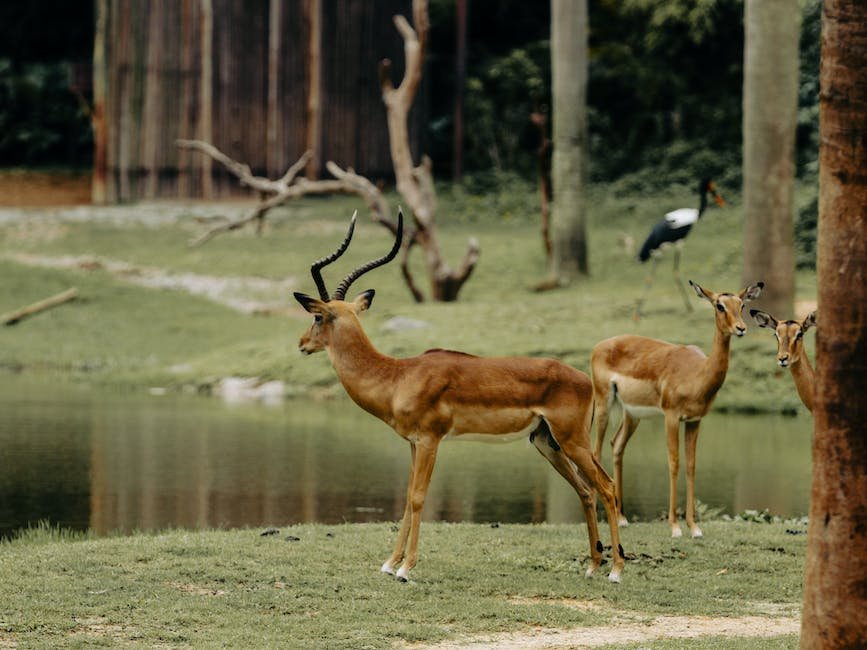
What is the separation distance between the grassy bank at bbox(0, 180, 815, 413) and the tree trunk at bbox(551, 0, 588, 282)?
0.53 metres

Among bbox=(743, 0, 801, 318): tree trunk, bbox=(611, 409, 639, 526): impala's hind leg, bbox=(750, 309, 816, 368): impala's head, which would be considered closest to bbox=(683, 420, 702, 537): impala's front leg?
bbox=(611, 409, 639, 526): impala's hind leg

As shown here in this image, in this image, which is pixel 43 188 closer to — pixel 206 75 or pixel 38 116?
pixel 38 116

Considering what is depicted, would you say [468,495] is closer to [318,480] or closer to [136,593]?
[318,480]

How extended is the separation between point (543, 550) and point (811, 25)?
20.3 m

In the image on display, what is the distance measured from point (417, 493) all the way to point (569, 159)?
16734mm

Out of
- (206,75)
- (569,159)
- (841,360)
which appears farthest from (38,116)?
(841,360)

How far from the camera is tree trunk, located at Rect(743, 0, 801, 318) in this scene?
19188 mm

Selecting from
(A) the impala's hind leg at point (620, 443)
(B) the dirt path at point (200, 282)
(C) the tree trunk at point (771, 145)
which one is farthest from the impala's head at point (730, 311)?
(B) the dirt path at point (200, 282)

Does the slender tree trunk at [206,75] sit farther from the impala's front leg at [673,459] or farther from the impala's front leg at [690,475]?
the impala's front leg at [673,459]

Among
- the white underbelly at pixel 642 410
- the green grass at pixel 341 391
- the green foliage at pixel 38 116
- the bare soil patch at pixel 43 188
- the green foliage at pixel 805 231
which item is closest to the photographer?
the green grass at pixel 341 391

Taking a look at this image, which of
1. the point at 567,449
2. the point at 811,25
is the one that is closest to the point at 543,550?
the point at 567,449

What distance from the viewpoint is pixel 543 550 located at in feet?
32.0

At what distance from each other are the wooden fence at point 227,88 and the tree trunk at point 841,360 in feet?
82.9

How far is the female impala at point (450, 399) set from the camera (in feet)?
28.9
